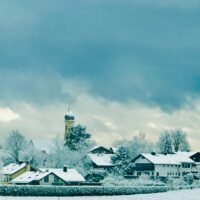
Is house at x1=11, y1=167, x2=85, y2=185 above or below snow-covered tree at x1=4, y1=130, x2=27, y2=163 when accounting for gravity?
below

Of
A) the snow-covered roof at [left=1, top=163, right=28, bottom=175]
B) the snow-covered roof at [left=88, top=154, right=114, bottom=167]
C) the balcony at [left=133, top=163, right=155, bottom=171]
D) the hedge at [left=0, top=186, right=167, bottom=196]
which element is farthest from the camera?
the snow-covered roof at [left=88, top=154, right=114, bottom=167]

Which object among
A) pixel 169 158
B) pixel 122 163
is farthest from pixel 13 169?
pixel 169 158

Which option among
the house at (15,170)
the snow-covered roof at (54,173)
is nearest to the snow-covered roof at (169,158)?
the house at (15,170)

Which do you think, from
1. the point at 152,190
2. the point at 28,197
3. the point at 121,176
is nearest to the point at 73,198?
the point at 28,197

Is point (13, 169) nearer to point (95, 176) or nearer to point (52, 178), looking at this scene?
point (95, 176)

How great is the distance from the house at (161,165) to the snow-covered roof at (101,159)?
7479mm

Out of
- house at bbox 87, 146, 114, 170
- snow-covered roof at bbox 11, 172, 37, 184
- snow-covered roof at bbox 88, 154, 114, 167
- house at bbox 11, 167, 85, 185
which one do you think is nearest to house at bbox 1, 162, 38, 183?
snow-covered roof at bbox 11, 172, 37, 184

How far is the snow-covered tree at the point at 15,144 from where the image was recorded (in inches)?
5714

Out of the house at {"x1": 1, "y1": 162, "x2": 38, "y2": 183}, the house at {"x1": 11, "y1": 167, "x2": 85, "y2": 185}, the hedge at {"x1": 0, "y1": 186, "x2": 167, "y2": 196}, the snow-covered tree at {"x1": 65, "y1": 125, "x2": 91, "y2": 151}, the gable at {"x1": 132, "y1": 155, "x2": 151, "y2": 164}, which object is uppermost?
the snow-covered tree at {"x1": 65, "y1": 125, "x2": 91, "y2": 151}

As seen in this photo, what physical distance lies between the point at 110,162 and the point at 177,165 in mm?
16542

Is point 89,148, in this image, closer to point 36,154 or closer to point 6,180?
point 36,154

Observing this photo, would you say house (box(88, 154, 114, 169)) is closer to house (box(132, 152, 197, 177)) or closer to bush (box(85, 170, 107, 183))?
house (box(132, 152, 197, 177))

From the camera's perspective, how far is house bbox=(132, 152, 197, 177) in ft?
409

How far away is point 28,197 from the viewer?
69.9 metres
